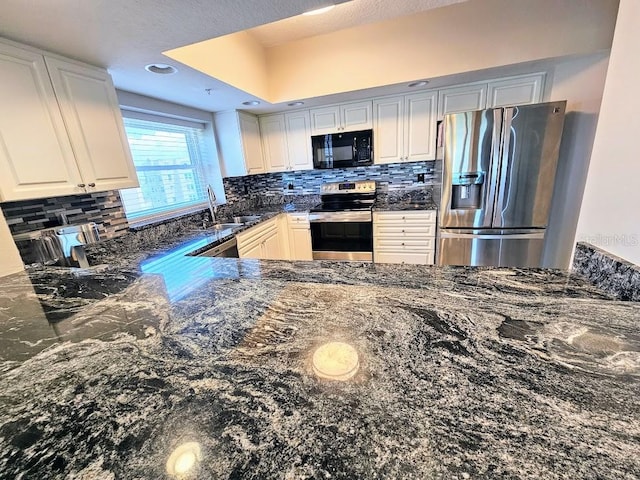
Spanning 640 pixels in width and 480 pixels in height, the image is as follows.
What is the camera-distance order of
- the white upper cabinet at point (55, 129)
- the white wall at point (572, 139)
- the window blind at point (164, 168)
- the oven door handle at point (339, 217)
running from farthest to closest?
the oven door handle at point (339, 217)
the window blind at point (164, 168)
the white wall at point (572, 139)
the white upper cabinet at point (55, 129)

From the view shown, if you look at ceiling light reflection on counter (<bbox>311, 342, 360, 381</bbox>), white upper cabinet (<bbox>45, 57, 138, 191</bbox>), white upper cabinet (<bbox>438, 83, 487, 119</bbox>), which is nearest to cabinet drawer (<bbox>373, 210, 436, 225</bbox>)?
white upper cabinet (<bbox>438, 83, 487, 119</bbox>)

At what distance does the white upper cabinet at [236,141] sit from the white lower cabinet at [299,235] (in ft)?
2.64

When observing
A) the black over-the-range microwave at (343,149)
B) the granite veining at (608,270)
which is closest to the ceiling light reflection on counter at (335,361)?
the granite veining at (608,270)

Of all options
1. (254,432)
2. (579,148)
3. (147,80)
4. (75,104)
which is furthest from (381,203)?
(254,432)

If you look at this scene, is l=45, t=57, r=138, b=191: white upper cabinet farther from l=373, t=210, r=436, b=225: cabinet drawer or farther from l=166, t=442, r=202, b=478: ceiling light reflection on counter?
l=373, t=210, r=436, b=225: cabinet drawer

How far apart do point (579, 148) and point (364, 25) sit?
7.21 ft

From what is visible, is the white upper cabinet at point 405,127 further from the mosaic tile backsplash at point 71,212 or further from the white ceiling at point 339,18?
the mosaic tile backsplash at point 71,212

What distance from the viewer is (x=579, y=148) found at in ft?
7.11

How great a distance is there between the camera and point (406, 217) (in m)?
2.86

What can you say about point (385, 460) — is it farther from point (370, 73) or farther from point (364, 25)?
point (364, 25)

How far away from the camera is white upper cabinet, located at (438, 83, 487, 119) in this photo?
8.44ft

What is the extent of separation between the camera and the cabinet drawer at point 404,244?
113 inches

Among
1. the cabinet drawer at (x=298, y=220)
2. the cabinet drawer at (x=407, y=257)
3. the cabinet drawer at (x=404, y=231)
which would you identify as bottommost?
the cabinet drawer at (x=407, y=257)

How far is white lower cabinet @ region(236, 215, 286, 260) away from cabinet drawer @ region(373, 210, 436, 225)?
1.18 meters
